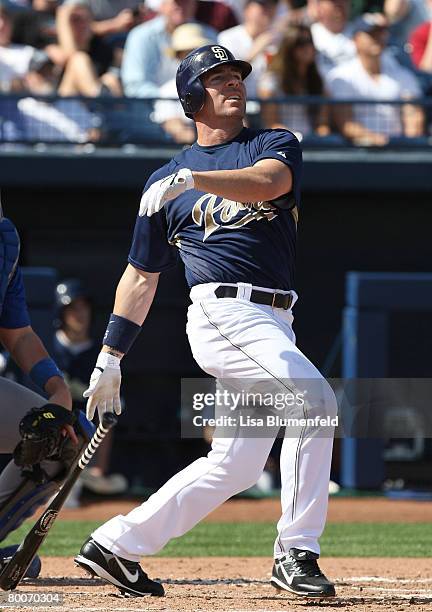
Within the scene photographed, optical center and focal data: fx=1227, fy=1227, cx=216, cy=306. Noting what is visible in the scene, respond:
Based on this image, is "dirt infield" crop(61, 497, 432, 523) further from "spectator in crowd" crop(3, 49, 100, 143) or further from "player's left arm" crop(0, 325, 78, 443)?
"player's left arm" crop(0, 325, 78, 443)

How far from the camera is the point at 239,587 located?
16.1 feet

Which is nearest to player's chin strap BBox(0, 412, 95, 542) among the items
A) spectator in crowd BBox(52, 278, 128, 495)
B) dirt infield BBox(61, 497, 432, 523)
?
dirt infield BBox(61, 497, 432, 523)

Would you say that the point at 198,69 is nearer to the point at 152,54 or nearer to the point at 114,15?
the point at 152,54

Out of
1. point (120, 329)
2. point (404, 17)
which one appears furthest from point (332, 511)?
point (404, 17)

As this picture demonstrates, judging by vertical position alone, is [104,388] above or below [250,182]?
below

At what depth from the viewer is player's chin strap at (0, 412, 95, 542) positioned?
4656 mm

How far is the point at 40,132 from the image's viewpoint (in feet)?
32.7

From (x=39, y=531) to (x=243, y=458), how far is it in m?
0.79

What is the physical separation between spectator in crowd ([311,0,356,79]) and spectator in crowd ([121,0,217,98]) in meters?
1.00

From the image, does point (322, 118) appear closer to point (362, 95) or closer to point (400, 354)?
point (362, 95)

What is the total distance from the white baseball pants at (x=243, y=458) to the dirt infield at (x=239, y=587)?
22 centimetres

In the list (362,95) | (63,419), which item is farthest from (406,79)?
(63,419)

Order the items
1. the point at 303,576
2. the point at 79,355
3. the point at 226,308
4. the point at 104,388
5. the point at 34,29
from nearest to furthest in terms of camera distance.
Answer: the point at 303,576
the point at 226,308
the point at 104,388
the point at 79,355
the point at 34,29

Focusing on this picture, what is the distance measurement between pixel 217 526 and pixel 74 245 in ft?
11.1
